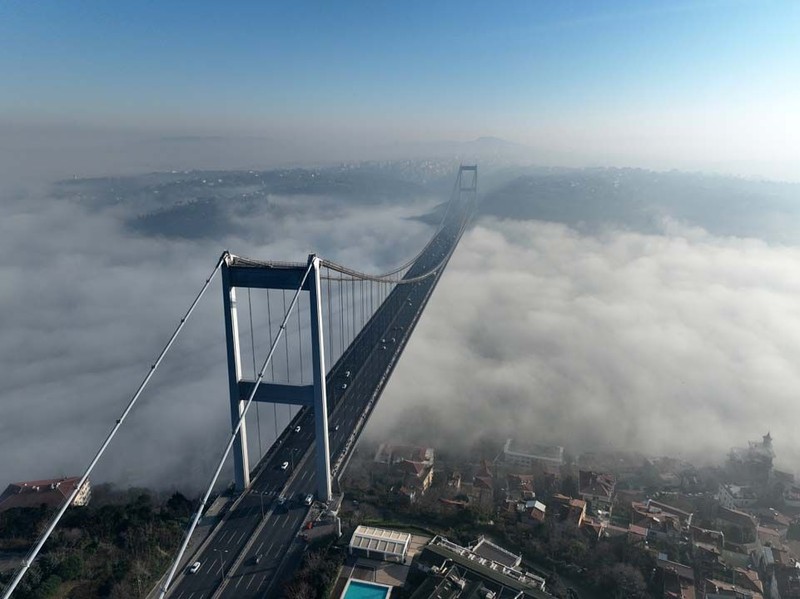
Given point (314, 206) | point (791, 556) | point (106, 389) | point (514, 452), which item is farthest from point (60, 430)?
point (314, 206)

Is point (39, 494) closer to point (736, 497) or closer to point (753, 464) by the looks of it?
point (736, 497)

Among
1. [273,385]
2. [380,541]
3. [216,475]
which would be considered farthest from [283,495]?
[216,475]

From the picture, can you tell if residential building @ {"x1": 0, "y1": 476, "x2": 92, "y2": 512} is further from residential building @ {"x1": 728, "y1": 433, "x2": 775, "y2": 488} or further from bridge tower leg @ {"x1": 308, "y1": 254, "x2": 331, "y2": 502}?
residential building @ {"x1": 728, "y1": 433, "x2": 775, "y2": 488}

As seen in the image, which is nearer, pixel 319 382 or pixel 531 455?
pixel 319 382

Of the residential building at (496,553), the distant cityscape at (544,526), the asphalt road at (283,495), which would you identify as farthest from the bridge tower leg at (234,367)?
the residential building at (496,553)

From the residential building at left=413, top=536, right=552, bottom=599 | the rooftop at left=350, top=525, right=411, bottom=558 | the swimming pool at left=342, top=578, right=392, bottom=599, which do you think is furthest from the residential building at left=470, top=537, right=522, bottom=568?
the swimming pool at left=342, top=578, right=392, bottom=599
